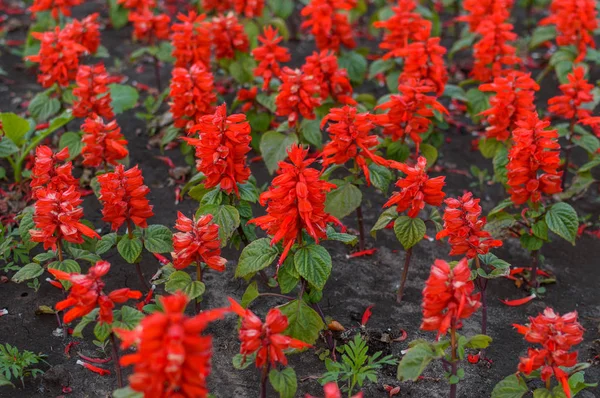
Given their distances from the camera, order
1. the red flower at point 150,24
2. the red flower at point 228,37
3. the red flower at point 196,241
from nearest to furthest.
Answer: the red flower at point 196,241 → the red flower at point 228,37 → the red flower at point 150,24

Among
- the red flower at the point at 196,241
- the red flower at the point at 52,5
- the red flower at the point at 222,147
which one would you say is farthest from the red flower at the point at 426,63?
the red flower at the point at 52,5

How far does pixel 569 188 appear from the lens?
498cm

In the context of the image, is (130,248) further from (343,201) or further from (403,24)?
(403,24)

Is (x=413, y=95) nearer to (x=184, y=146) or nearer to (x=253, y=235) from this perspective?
(x=253, y=235)

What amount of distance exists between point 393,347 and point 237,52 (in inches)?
101

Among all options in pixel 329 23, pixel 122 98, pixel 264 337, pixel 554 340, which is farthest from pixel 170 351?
pixel 329 23

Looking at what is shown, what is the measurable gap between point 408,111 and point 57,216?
191 centimetres

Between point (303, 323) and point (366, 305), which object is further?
point (366, 305)

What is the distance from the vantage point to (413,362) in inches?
115

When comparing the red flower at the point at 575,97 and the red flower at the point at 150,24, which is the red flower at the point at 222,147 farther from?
the red flower at the point at 150,24

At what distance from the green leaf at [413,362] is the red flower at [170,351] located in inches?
33.4

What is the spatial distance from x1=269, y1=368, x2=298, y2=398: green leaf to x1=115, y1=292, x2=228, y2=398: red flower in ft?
1.92

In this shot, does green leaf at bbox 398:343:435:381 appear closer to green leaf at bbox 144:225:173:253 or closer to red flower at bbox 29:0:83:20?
green leaf at bbox 144:225:173:253

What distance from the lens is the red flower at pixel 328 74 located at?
462cm
